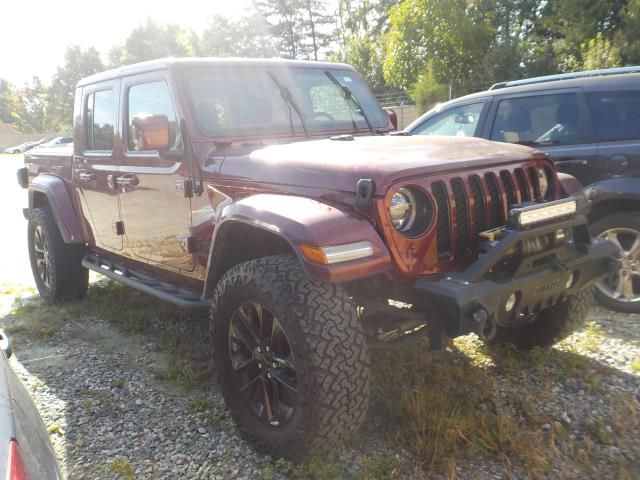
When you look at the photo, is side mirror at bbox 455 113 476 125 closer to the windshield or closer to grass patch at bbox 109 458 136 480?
the windshield

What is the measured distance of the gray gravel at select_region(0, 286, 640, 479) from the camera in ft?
8.41

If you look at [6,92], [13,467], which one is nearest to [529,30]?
[13,467]

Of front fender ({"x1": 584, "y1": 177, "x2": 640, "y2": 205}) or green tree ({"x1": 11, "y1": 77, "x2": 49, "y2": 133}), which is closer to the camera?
front fender ({"x1": 584, "y1": 177, "x2": 640, "y2": 205})

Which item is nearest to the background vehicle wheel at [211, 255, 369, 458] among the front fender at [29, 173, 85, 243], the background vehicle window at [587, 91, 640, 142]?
the front fender at [29, 173, 85, 243]

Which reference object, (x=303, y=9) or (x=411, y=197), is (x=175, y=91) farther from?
(x=303, y=9)

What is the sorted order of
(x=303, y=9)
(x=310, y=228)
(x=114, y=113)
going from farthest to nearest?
1. (x=303, y=9)
2. (x=114, y=113)
3. (x=310, y=228)

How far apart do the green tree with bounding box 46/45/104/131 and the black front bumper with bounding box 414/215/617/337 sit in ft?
201

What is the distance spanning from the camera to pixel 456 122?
17.5 feet

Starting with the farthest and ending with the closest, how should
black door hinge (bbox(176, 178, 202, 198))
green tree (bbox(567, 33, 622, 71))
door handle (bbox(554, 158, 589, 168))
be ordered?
green tree (bbox(567, 33, 622, 71))
door handle (bbox(554, 158, 589, 168))
black door hinge (bbox(176, 178, 202, 198))

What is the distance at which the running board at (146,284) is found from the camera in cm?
332

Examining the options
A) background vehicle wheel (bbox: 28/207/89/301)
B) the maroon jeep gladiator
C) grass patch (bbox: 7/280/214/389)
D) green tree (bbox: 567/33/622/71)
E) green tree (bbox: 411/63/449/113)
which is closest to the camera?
the maroon jeep gladiator

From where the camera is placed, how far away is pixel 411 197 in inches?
98.0

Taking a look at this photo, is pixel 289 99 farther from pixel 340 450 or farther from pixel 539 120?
pixel 539 120

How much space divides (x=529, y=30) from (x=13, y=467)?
27.0 metres
